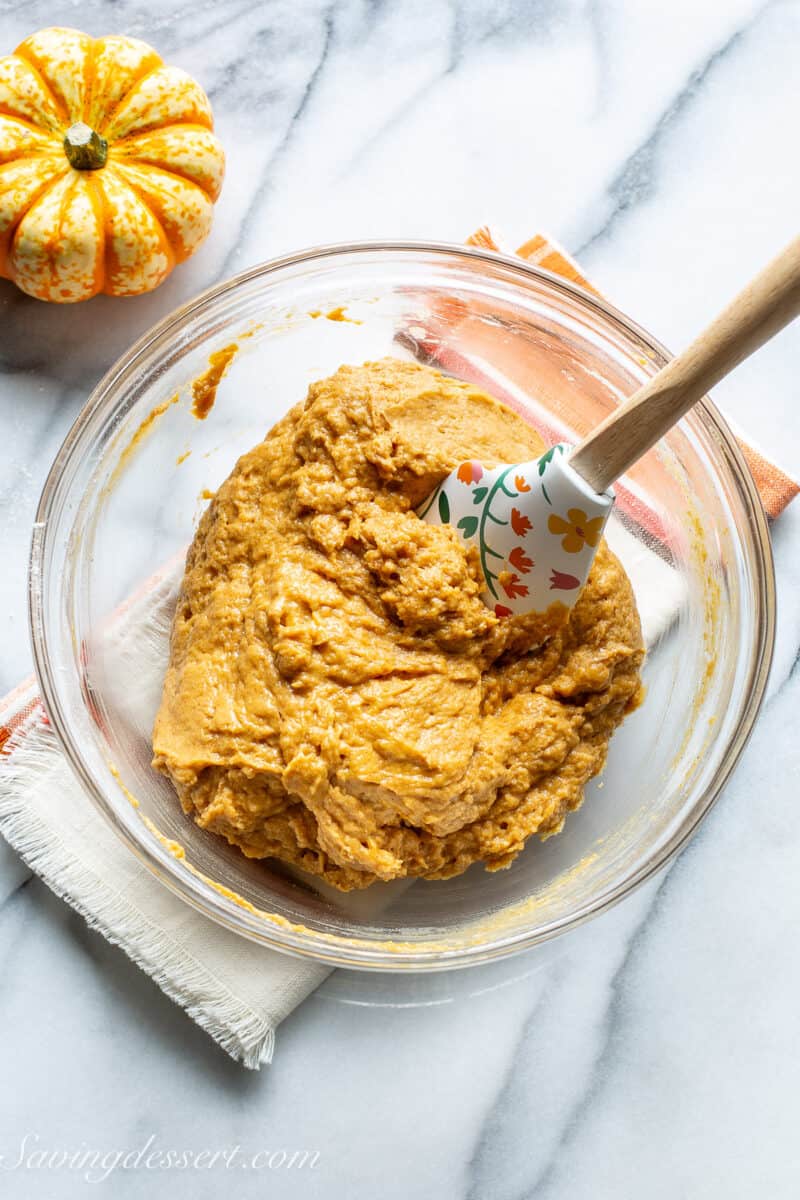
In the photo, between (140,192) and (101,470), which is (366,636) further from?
(140,192)

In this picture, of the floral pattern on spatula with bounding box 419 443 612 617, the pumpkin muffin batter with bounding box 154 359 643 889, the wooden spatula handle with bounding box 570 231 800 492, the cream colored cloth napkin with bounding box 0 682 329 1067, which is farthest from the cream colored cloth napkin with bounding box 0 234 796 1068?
the wooden spatula handle with bounding box 570 231 800 492

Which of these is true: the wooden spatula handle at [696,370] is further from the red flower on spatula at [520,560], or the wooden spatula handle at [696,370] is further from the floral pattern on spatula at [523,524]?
the red flower on spatula at [520,560]

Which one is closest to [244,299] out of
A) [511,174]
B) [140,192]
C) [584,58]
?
[140,192]

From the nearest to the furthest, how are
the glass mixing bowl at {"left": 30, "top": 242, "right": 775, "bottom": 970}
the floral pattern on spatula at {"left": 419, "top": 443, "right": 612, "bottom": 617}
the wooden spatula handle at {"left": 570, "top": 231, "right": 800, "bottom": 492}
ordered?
the wooden spatula handle at {"left": 570, "top": 231, "right": 800, "bottom": 492}
the floral pattern on spatula at {"left": 419, "top": 443, "right": 612, "bottom": 617}
the glass mixing bowl at {"left": 30, "top": 242, "right": 775, "bottom": 970}

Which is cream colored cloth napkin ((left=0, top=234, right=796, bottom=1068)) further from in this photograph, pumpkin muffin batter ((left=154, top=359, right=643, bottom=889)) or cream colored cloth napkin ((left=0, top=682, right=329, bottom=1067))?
pumpkin muffin batter ((left=154, top=359, right=643, bottom=889))

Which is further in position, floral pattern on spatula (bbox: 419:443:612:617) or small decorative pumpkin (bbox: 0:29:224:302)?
small decorative pumpkin (bbox: 0:29:224:302)

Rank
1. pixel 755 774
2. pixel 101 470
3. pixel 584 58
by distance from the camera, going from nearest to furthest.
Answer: pixel 101 470, pixel 755 774, pixel 584 58

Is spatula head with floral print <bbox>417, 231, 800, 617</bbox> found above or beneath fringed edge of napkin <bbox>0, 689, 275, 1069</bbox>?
above
